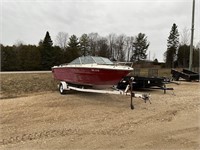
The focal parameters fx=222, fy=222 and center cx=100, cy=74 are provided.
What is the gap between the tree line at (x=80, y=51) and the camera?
32088 mm

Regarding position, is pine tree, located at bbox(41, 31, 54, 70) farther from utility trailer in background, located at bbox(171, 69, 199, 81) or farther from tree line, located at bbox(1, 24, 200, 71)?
utility trailer in background, located at bbox(171, 69, 199, 81)

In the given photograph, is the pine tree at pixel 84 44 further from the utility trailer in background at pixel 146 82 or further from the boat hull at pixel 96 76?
the boat hull at pixel 96 76

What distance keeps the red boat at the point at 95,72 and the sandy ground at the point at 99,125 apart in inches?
28.4

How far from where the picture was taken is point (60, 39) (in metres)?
52.9

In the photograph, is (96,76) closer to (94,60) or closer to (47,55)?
(94,60)

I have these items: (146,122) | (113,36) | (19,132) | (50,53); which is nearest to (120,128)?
(146,122)

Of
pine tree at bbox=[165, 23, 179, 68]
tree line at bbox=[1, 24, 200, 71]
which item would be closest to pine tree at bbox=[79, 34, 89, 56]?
tree line at bbox=[1, 24, 200, 71]

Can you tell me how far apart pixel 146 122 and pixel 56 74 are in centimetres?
671

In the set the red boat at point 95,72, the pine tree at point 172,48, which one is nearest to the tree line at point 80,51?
the pine tree at point 172,48

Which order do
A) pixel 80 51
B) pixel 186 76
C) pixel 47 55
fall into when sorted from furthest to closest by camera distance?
pixel 80 51
pixel 47 55
pixel 186 76

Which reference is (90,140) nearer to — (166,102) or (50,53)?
(166,102)

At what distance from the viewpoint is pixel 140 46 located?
54312mm

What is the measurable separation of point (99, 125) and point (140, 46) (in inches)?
2011

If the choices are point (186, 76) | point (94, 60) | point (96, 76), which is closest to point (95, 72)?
point (96, 76)
